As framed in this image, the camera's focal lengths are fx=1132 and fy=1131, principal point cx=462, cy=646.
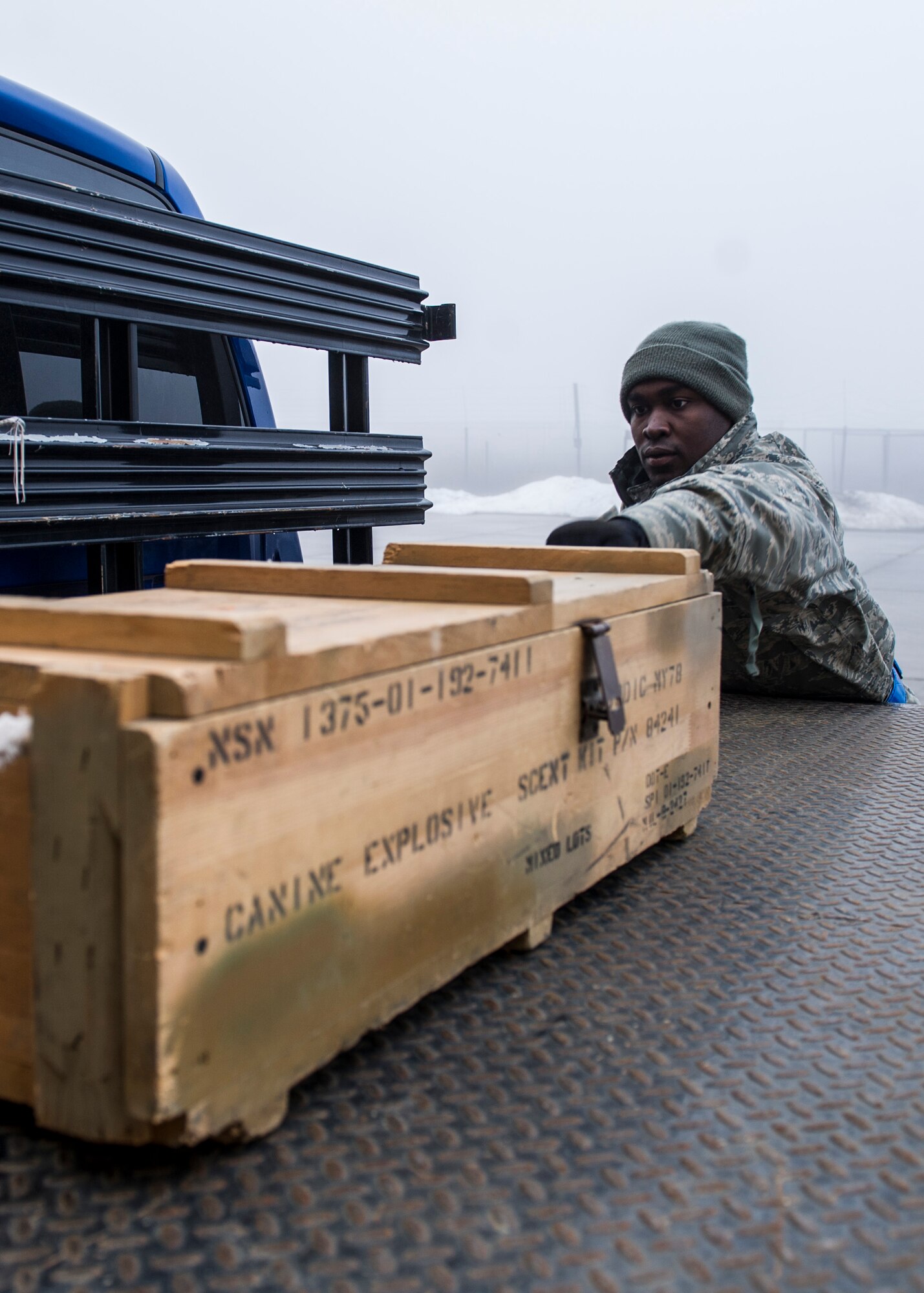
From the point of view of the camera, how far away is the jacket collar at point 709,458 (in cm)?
293

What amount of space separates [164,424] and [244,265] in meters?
0.36

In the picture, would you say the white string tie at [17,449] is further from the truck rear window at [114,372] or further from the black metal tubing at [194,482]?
the truck rear window at [114,372]

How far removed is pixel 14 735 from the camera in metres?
0.80

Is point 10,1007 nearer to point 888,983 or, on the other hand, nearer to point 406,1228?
point 406,1228

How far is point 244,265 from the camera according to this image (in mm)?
1925

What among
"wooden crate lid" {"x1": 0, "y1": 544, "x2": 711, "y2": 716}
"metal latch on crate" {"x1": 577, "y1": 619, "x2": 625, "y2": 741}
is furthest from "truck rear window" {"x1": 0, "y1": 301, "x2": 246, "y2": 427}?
"metal latch on crate" {"x1": 577, "y1": 619, "x2": 625, "y2": 741}

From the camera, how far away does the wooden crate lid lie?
808 millimetres

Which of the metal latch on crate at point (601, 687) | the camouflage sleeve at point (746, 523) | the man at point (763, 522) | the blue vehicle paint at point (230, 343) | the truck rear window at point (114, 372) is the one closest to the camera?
the metal latch on crate at point (601, 687)

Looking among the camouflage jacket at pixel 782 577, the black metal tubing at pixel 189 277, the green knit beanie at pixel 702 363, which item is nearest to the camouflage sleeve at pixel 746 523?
the camouflage jacket at pixel 782 577

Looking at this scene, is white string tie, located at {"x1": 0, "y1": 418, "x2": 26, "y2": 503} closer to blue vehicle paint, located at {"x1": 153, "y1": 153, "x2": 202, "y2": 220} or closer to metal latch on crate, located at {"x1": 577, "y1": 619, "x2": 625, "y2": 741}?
metal latch on crate, located at {"x1": 577, "y1": 619, "x2": 625, "y2": 741}

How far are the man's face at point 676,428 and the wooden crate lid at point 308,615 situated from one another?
144cm

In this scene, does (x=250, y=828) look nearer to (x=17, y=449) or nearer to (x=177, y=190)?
(x=17, y=449)

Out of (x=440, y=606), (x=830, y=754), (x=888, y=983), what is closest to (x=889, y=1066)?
(x=888, y=983)

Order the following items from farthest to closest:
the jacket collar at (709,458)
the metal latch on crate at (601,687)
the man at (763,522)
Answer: the jacket collar at (709,458) → the man at (763,522) → the metal latch on crate at (601,687)
